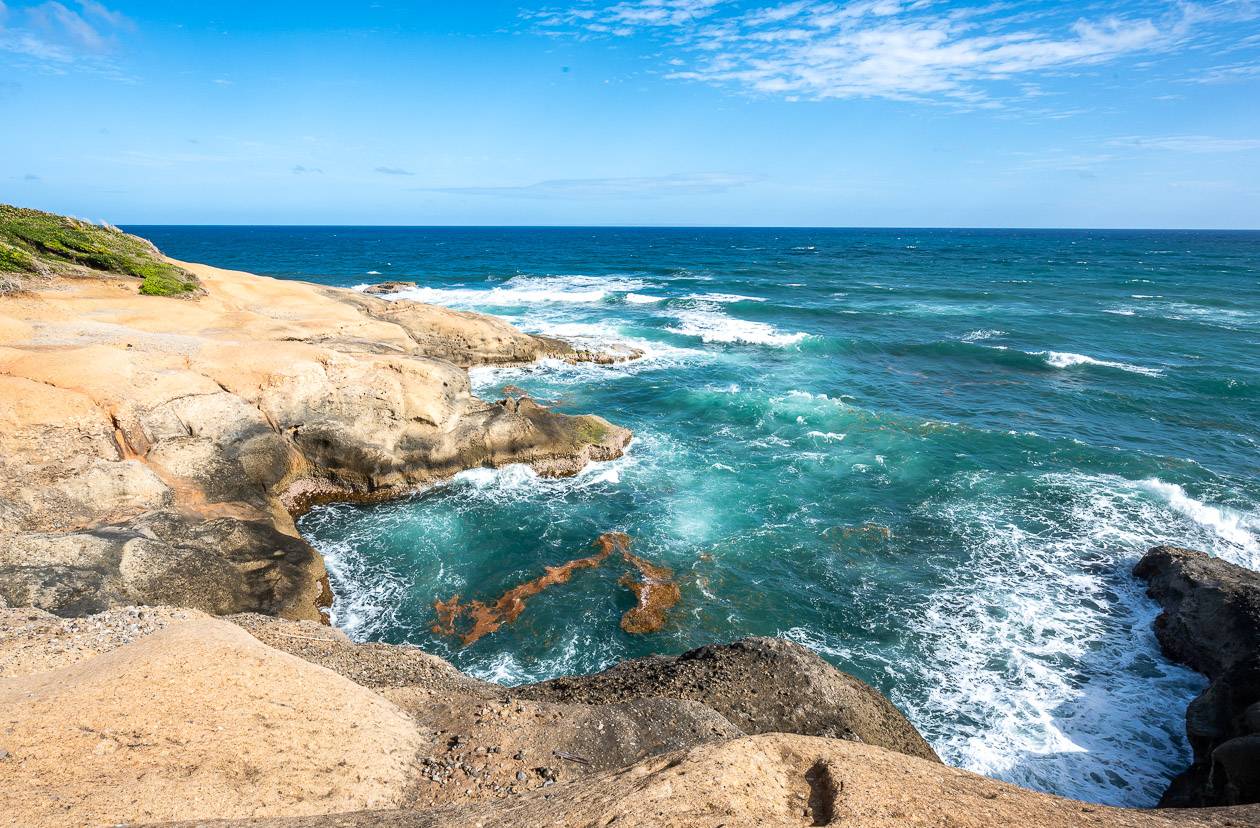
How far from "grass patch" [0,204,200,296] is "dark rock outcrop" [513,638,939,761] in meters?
24.8

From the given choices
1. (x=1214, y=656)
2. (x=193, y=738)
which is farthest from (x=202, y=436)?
(x=1214, y=656)

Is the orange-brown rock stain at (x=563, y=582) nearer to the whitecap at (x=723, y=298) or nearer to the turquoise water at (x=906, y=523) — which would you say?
the turquoise water at (x=906, y=523)

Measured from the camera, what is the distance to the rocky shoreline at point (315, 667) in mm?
5555

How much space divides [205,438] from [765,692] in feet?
49.1

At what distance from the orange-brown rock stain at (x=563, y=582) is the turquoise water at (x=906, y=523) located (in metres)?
0.28

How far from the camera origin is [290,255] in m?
99.3

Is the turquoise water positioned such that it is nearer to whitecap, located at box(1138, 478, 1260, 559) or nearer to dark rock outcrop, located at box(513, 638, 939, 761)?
whitecap, located at box(1138, 478, 1260, 559)

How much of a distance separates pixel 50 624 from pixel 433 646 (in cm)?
644

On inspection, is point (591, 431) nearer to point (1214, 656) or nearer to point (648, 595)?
point (648, 595)

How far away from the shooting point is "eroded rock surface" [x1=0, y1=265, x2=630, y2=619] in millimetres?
12555

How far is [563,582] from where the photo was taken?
51.4ft

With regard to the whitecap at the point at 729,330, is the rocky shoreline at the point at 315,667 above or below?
below

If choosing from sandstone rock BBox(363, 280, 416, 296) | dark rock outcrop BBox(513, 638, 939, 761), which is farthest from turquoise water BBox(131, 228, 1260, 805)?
sandstone rock BBox(363, 280, 416, 296)

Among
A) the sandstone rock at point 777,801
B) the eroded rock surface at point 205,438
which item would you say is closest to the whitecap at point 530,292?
the eroded rock surface at point 205,438
